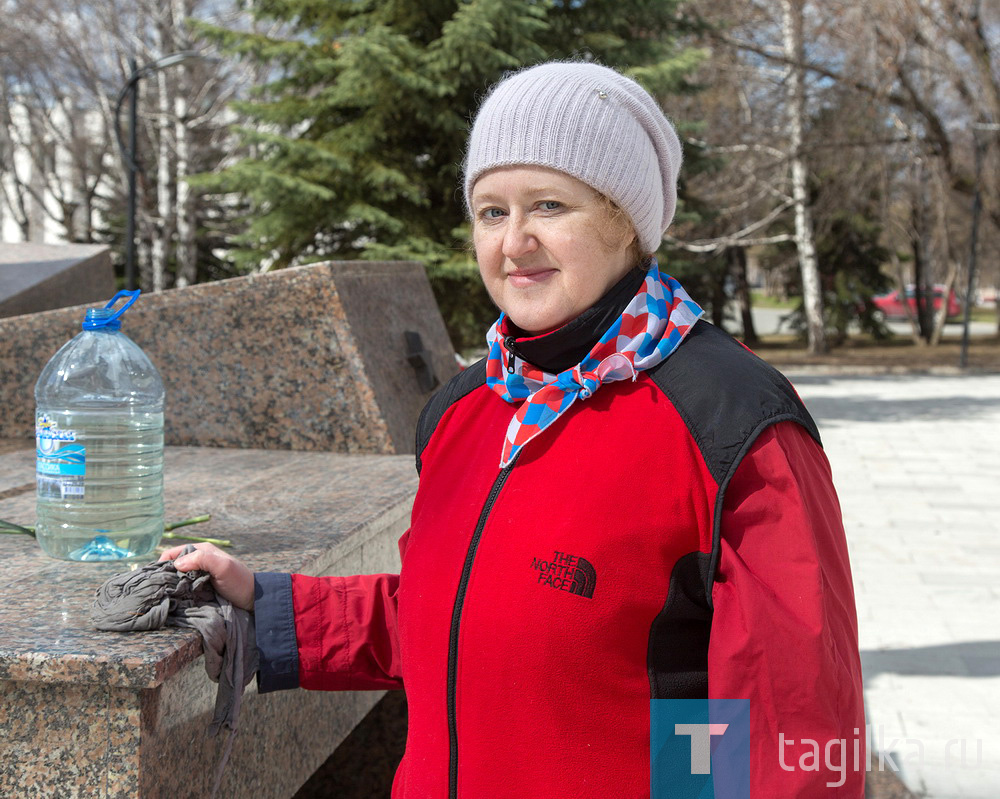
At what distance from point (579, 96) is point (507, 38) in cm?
964

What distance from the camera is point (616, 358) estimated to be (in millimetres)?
1678

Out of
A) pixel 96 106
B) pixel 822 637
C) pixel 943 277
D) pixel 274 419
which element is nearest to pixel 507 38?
pixel 274 419

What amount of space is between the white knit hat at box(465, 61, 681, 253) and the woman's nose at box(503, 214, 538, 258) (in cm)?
10

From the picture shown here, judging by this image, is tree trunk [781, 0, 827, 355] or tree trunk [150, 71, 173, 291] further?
tree trunk [150, 71, 173, 291]

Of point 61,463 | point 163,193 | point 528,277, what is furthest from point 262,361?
point 163,193

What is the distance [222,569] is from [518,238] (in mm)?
907

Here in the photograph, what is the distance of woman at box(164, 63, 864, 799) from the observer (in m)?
1.48

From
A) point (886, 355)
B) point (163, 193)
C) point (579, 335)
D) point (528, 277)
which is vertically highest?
point (163, 193)

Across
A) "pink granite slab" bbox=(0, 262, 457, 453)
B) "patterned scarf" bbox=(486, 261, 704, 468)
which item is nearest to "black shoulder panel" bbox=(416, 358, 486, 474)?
"patterned scarf" bbox=(486, 261, 704, 468)

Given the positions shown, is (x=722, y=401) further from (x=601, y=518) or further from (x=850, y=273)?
(x=850, y=273)

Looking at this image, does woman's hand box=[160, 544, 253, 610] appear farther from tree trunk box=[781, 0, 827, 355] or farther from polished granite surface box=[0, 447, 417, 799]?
tree trunk box=[781, 0, 827, 355]

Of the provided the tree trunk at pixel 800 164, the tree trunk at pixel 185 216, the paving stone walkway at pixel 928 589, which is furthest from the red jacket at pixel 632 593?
the tree trunk at pixel 185 216

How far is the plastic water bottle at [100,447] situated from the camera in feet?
8.29

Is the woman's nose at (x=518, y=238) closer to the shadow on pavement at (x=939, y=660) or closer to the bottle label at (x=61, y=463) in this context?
the bottle label at (x=61, y=463)
